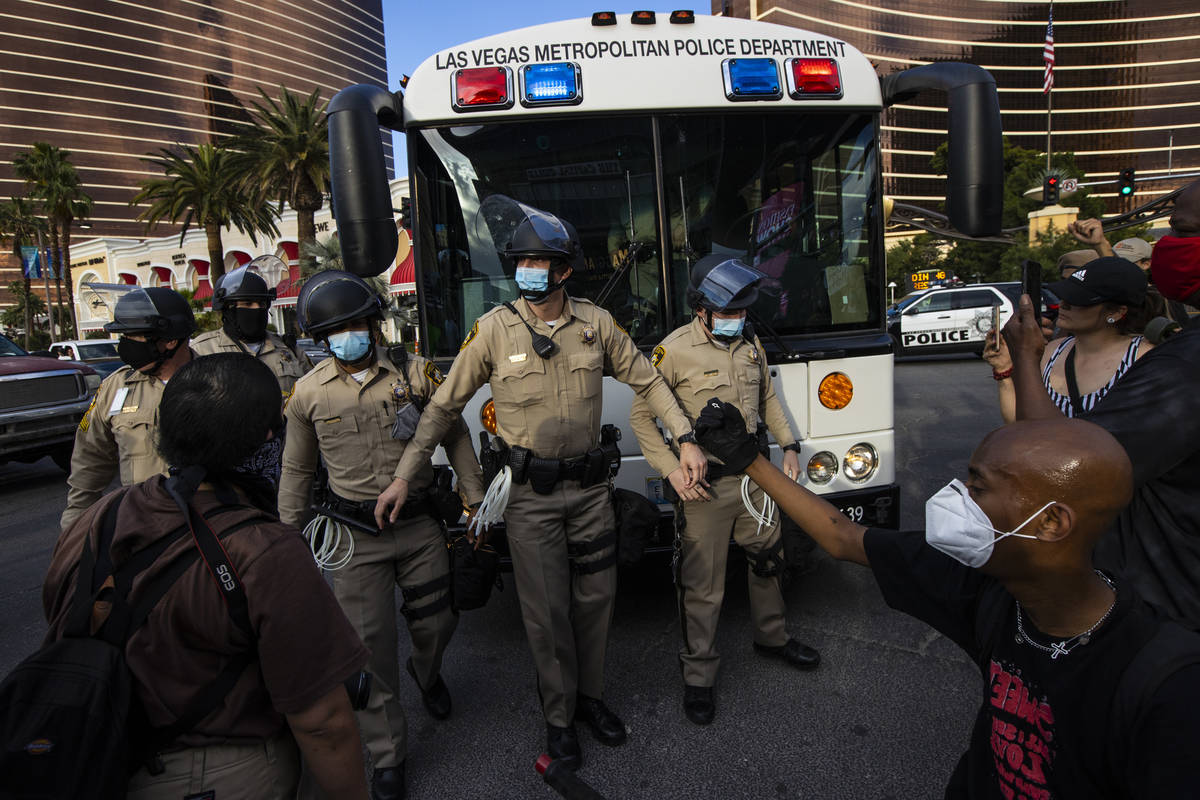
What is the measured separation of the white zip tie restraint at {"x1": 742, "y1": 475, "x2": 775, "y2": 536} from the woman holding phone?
1142mm

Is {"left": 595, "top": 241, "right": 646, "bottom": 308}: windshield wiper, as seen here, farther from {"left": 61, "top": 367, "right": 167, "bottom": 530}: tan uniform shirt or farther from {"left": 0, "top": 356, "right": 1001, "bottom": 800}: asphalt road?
{"left": 61, "top": 367, "right": 167, "bottom": 530}: tan uniform shirt

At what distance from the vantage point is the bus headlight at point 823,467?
3.62 metres

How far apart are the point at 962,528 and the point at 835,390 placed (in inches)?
96.9

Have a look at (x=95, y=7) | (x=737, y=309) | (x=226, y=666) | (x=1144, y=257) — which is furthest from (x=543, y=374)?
(x=95, y=7)

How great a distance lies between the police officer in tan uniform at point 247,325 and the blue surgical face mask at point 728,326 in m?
2.36

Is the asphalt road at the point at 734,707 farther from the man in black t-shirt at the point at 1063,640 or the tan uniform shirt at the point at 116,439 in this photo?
the tan uniform shirt at the point at 116,439

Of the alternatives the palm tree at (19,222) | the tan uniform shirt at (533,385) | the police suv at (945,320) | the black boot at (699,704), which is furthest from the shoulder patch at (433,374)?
the palm tree at (19,222)

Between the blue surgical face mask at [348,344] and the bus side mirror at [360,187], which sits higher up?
the bus side mirror at [360,187]

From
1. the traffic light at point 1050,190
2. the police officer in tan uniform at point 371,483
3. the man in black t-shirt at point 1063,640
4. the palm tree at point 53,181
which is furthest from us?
the palm tree at point 53,181

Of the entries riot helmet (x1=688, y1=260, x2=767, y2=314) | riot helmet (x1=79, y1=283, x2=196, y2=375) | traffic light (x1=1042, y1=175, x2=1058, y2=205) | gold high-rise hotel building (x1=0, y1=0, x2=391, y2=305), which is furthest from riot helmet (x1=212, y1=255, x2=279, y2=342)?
gold high-rise hotel building (x1=0, y1=0, x2=391, y2=305)

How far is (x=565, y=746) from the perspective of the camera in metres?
2.79

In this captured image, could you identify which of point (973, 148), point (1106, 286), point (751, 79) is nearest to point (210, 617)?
point (1106, 286)

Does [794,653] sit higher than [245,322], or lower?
lower

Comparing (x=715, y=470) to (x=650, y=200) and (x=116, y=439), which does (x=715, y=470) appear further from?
(x=116, y=439)
